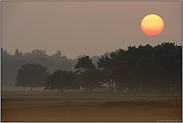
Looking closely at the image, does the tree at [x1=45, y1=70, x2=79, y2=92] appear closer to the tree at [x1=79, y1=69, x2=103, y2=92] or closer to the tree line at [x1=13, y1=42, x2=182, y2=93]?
the tree line at [x1=13, y1=42, x2=182, y2=93]

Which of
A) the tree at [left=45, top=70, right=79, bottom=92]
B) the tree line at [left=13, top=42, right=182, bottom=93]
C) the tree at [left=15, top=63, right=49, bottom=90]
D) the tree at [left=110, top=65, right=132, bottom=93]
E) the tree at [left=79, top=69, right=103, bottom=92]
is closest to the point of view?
the tree line at [left=13, top=42, right=182, bottom=93]

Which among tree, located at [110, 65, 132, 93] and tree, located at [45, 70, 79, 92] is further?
tree, located at [45, 70, 79, 92]

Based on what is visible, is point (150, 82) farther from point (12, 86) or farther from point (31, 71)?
point (12, 86)

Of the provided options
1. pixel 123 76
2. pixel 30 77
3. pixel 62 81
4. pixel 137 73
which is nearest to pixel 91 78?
pixel 62 81

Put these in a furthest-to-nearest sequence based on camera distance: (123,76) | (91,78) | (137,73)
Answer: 1. (91,78)
2. (137,73)
3. (123,76)

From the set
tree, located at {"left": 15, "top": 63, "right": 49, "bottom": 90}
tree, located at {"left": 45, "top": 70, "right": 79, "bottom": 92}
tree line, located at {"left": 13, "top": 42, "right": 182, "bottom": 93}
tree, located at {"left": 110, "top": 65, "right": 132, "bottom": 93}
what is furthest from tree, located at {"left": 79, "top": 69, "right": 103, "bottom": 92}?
tree, located at {"left": 15, "top": 63, "right": 49, "bottom": 90}

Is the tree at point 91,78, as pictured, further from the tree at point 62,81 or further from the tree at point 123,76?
the tree at point 123,76

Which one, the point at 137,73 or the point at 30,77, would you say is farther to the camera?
the point at 30,77

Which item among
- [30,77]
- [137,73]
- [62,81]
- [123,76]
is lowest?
[62,81]

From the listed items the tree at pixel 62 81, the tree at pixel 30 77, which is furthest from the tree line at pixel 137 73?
the tree at pixel 30 77

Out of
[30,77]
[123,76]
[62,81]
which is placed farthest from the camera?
[30,77]

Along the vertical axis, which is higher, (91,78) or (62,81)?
(91,78)

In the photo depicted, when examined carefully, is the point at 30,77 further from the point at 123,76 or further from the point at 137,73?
the point at 137,73

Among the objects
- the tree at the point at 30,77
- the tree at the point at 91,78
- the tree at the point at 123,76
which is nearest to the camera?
the tree at the point at 123,76
